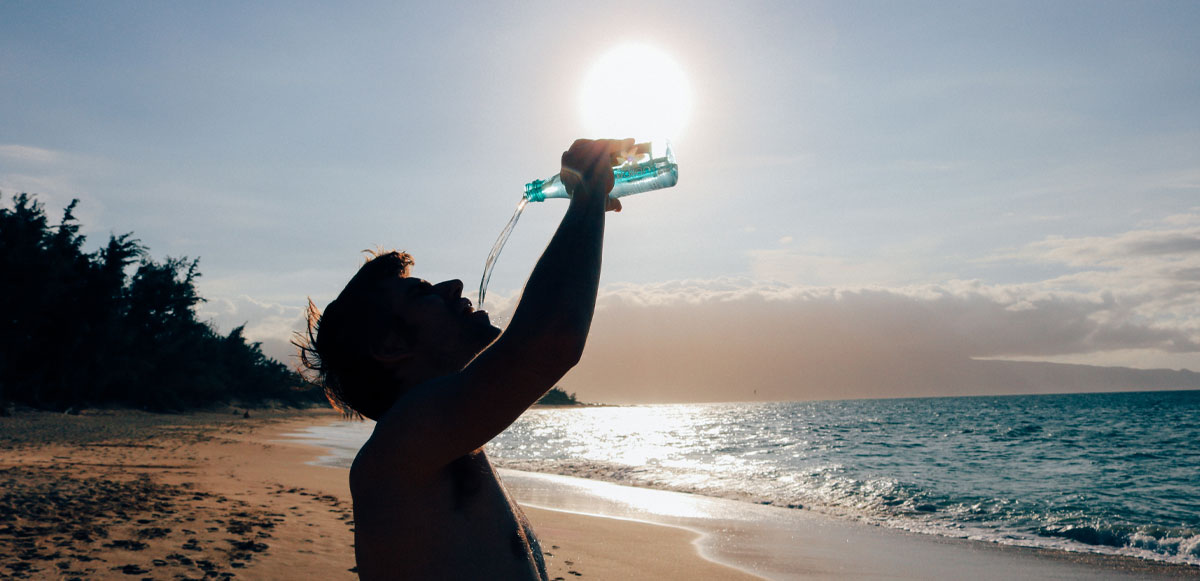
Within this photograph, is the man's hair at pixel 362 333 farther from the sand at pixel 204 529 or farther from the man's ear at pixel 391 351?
the sand at pixel 204 529

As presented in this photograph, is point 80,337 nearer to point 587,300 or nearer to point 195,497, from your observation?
point 195,497

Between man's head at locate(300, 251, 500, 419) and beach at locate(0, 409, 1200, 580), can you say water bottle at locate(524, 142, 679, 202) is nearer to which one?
man's head at locate(300, 251, 500, 419)

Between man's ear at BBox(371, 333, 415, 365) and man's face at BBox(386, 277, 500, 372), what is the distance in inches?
0.6

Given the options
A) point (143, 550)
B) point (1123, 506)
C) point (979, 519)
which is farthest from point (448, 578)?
point (1123, 506)

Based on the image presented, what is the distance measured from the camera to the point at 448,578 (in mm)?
1228

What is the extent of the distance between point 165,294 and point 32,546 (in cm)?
4539

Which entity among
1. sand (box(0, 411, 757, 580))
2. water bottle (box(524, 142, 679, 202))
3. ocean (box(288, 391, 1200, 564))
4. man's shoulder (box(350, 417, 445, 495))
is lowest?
ocean (box(288, 391, 1200, 564))

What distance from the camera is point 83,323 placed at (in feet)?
117

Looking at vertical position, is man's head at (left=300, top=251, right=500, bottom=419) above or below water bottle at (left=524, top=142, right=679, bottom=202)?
below

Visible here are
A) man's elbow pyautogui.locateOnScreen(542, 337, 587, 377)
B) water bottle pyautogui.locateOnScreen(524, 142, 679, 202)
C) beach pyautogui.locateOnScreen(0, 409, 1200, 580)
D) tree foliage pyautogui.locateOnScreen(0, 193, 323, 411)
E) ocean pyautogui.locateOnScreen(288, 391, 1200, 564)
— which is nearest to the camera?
man's elbow pyautogui.locateOnScreen(542, 337, 587, 377)

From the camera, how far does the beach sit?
655 centimetres

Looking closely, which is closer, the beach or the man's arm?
the man's arm

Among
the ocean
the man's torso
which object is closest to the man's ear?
the man's torso

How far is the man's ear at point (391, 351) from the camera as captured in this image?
1.46 meters
